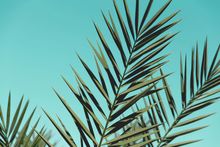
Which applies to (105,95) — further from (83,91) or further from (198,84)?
(198,84)

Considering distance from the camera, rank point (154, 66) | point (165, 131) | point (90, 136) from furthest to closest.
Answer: point (165, 131), point (154, 66), point (90, 136)

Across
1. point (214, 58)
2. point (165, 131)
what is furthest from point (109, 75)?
point (214, 58)

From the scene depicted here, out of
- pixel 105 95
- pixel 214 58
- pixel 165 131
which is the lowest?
pixel 165 131

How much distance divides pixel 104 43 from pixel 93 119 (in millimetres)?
265

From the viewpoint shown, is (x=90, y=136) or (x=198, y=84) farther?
(x=198, y=84)

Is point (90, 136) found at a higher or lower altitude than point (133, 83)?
lower

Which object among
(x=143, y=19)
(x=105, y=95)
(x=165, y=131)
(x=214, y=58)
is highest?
(x=143, y=19)

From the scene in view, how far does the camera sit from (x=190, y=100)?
113 centimetres

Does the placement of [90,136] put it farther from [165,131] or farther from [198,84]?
[198,84]

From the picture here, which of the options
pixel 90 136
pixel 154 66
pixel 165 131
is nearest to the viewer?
pixel 90 136

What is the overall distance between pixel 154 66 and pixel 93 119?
29 centimetres

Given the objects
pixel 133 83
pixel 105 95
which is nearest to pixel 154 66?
pixel 133 83

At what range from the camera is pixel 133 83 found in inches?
36.4

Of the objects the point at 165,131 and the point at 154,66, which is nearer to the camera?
the point at 154,66
